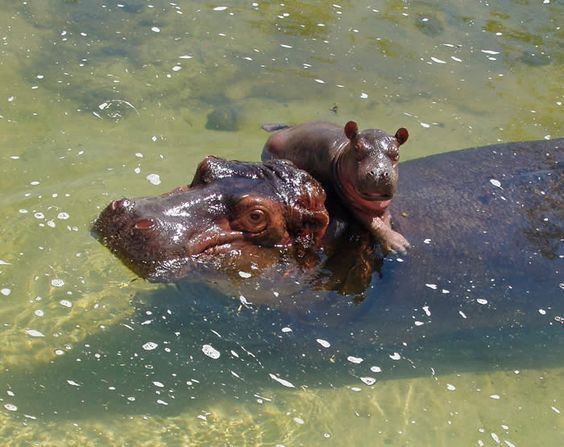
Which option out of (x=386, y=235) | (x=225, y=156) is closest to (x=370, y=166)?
(x=386, y=235)

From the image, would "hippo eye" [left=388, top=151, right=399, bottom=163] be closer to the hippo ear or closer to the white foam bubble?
the hippo ear

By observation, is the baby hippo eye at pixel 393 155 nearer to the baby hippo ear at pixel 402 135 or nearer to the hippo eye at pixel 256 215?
the baby hippo ear at pixel 402 135

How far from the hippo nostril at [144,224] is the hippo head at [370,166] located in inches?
45.0

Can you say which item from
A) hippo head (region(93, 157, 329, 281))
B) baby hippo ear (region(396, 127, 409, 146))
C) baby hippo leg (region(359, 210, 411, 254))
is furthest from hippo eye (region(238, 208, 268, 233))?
baby hippo ear (region(396, 127, 409, 146))

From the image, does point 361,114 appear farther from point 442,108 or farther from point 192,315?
point 192,315

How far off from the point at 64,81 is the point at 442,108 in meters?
3.45

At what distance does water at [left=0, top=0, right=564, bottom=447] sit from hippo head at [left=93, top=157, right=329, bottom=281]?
37cm

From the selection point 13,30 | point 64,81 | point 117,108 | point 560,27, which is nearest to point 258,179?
point 117,108

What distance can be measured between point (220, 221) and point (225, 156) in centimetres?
241

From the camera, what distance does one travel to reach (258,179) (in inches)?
213

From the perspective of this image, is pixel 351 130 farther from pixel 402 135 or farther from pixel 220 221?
pixel 220 221

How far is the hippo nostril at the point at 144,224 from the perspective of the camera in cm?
509

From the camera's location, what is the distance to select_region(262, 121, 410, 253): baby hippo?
5297mm

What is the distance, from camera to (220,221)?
5.32 m
